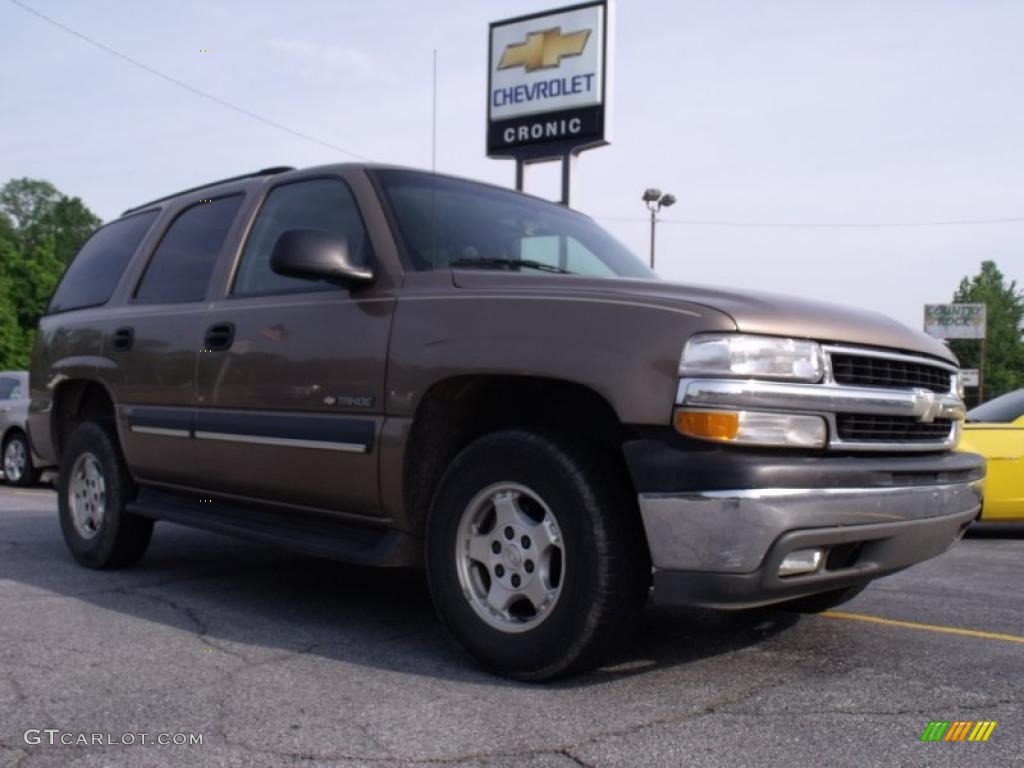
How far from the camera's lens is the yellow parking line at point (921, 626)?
4004 millimetres

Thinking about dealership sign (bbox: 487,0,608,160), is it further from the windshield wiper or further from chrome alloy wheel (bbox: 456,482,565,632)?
chrome alloy wheel (bbox: 456,482,565,632)

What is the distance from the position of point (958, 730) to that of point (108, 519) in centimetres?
424

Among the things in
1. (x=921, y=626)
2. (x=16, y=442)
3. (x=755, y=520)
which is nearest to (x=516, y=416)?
(x=755, y=520)

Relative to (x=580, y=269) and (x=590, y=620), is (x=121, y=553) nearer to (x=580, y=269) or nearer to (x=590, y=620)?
(x=580, y=269)

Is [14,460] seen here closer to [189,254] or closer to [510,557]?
[189,254]

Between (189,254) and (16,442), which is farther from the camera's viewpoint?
(16,442)

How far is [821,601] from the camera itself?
421cm

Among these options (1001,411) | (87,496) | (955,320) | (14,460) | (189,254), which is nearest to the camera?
(189,254)

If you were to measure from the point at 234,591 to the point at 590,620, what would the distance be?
2.49 meters

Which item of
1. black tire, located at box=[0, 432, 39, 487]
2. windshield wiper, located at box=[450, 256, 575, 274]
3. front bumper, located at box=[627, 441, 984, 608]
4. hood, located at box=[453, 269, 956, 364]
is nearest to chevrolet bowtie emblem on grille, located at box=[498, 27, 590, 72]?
black tire, located at box=[0, 432, 39, 487]

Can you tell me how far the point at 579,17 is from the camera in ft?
57.8

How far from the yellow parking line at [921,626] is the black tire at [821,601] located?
0.11 metres

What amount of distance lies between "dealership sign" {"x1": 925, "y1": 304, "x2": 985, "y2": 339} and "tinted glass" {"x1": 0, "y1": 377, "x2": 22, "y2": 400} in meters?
37.7

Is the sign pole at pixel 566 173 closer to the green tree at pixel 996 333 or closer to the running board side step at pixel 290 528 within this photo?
the running board side step at pixel 290 528
